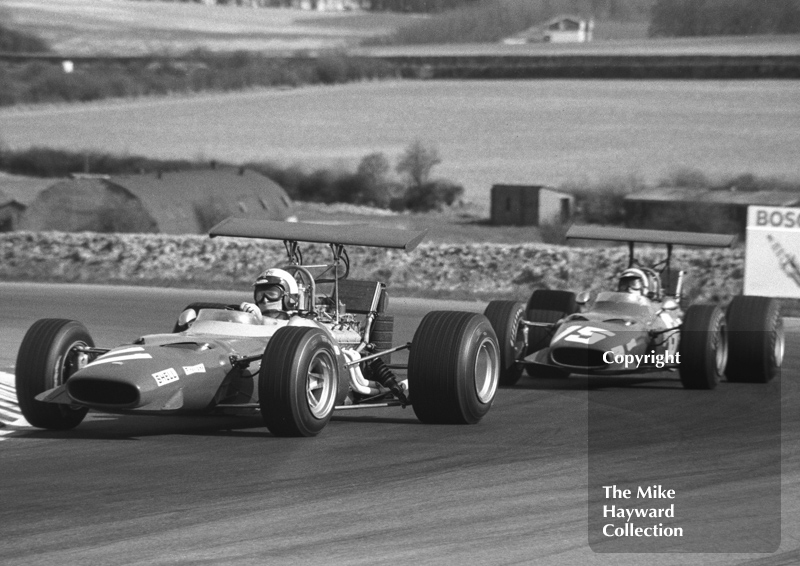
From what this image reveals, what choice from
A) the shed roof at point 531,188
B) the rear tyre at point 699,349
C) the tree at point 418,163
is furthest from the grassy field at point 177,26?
the rear tyre at point 699,349

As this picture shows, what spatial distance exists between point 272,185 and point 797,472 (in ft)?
98.5

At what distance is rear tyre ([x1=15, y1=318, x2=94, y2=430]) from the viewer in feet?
37.9

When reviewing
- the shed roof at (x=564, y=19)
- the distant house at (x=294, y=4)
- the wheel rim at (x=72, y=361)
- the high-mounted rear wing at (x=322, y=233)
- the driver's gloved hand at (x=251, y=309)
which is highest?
the distant house at (x=294, y=4)

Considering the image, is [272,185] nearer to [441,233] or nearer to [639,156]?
[441,233]

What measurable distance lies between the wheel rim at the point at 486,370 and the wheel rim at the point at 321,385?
1.48 metres

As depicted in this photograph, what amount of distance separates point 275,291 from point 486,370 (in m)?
2.03

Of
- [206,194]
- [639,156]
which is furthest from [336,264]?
[639,156]

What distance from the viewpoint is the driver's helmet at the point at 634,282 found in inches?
644

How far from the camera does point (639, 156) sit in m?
41.5

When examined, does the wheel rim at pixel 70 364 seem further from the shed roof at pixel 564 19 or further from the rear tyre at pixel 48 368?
the shed roof at pixel 564 19

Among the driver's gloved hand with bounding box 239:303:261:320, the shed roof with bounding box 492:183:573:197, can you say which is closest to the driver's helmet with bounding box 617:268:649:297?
the driver's gloved hand with bounding box 239:303:261:320

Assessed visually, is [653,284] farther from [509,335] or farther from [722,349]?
[509,335]

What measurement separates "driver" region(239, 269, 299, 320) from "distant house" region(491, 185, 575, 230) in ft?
85.8

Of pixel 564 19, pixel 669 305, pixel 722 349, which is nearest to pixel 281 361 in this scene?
pixel 722 349
